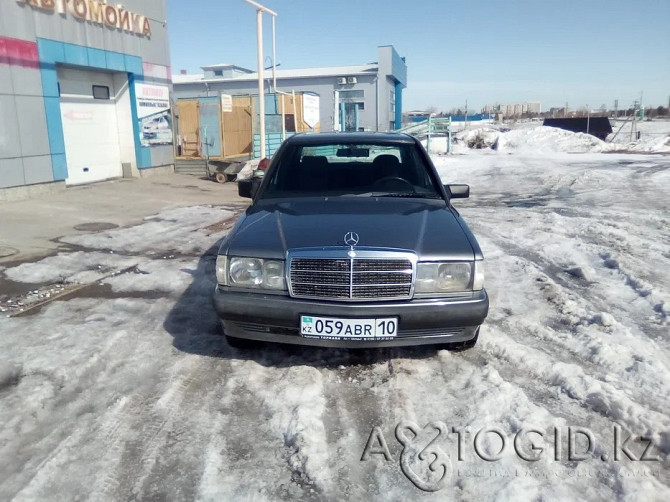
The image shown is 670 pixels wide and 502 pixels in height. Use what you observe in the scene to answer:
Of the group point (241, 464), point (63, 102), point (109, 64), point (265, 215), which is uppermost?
point (109, 64)

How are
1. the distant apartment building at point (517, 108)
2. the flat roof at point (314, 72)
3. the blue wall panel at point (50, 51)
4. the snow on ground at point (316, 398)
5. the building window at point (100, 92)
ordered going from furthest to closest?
the distant apartment building at point (517, 108) → the flat roof at point (314, 72) → the building window at point (100, 92) → the blue wall panel at point (50, 51) → the snow on ground at point (316, 398)

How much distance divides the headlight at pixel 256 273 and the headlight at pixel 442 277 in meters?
0.90

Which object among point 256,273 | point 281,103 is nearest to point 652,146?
point 281,103

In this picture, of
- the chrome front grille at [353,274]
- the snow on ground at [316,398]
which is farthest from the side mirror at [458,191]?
the chrome front grille at [353,274]

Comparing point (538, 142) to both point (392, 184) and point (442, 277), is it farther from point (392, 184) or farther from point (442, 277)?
point (442, 277)

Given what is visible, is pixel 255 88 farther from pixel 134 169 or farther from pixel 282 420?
pixel 282 420

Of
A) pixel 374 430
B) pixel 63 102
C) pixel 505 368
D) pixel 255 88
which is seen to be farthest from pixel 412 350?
pixel 255 88

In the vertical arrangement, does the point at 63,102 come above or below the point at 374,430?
above

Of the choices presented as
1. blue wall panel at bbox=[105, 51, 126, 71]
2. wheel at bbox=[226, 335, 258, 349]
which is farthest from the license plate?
blue wall panel at bbox=[105, 51, 126, 71]

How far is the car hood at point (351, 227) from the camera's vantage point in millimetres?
3520

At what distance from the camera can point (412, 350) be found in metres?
4.06

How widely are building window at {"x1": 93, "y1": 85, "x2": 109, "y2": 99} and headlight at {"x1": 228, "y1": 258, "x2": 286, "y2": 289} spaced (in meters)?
12.5

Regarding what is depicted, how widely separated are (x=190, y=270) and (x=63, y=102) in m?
8.90

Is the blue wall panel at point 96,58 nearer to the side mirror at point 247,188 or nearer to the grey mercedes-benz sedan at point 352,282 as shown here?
the side mirror at point 247,188
